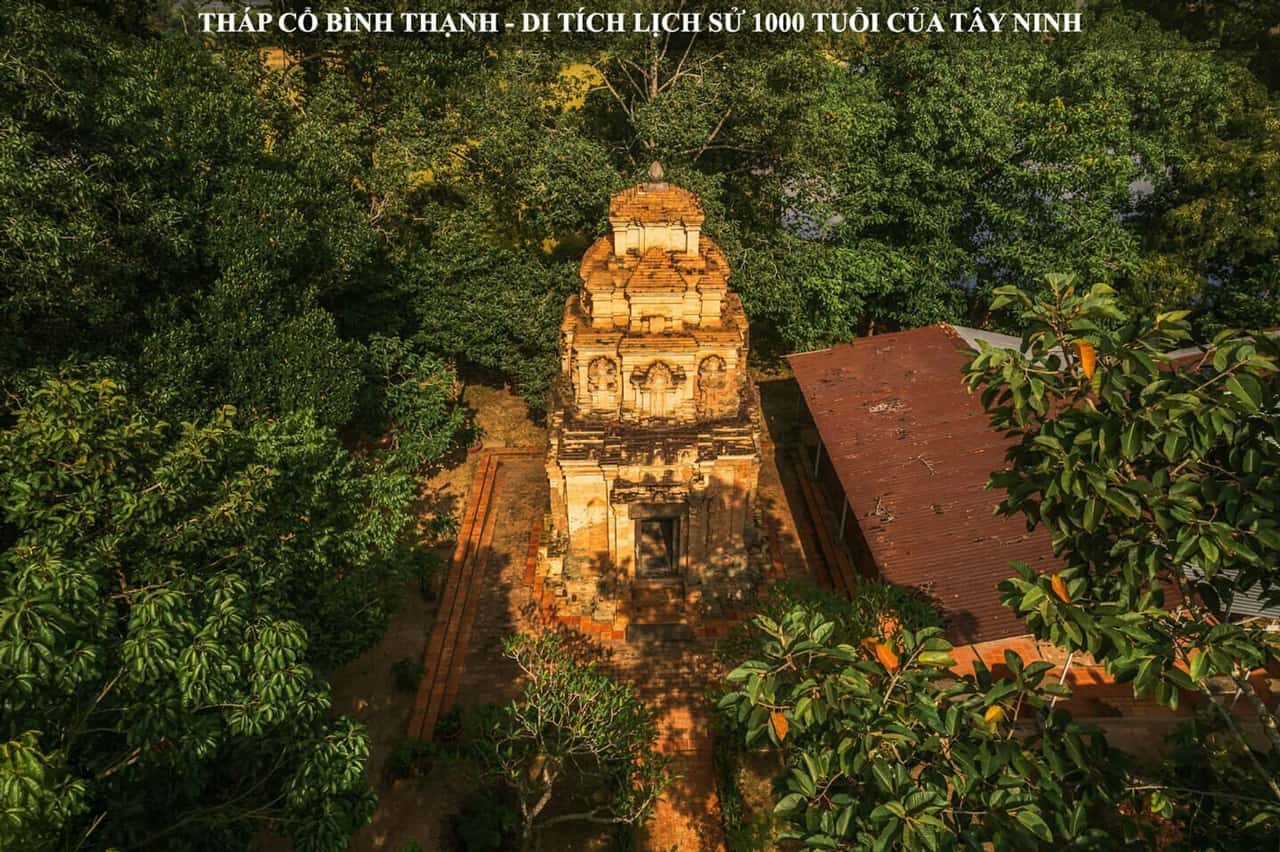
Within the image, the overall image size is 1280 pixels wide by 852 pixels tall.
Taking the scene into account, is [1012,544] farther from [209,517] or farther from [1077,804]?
[209,517]

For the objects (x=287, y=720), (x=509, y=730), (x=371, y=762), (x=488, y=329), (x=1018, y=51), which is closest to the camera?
(x=287, y=720)

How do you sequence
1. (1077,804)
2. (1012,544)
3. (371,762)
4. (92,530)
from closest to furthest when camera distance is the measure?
(1077,804)
(92,530)
(371,762)
(1012,544)

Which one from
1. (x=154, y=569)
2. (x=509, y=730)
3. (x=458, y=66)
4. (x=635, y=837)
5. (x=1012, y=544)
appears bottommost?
(x=635, y=837)

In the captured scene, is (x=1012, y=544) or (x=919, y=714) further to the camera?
(x=1012, y=544)

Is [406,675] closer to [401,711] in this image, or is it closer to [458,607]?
[401,711]

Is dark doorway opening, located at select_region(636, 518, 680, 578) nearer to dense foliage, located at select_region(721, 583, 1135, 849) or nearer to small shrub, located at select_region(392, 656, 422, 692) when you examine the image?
small shrub, located at select_region(392, 656, 422, 692)

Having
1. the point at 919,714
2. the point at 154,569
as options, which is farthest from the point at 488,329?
the point at 919,714

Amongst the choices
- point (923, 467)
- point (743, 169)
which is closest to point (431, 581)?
point (923, 467)
